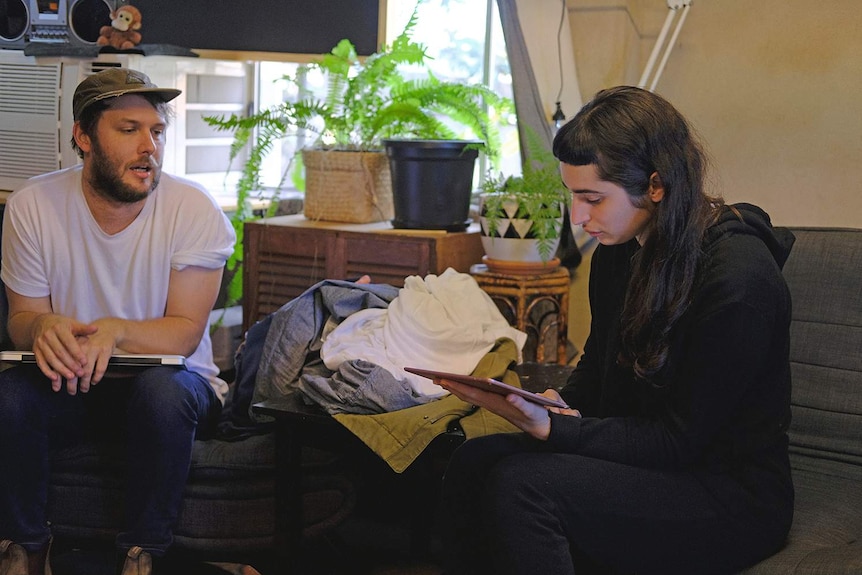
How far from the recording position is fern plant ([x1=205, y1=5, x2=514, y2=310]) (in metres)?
2.86

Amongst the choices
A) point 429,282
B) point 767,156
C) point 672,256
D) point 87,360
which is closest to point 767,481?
point 672,256

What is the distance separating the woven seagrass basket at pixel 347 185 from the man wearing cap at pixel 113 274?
0.62 metres

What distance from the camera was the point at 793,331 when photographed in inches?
82.0

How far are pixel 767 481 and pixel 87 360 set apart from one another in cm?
132

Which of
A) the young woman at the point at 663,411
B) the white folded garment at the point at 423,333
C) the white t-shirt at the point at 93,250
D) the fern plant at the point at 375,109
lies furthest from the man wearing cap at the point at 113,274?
the young woman at the point at 663,411

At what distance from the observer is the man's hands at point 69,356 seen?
2.01 m

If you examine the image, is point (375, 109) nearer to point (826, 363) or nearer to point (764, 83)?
point (764, 83)

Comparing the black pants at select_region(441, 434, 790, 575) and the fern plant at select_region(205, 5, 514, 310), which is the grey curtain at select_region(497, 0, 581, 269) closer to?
the fern plant at select_region(205, 5, 514, 310)

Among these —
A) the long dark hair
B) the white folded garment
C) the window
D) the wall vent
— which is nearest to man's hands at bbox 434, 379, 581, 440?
the long dark hair

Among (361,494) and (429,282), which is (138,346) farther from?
(361,494)

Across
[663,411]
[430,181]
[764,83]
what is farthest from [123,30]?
[663,411]

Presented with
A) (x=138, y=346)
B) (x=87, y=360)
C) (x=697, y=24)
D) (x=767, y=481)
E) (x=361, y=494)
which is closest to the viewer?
(x=767, y=481)

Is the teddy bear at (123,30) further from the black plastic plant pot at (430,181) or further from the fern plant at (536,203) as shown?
the fern plant at (536,203)

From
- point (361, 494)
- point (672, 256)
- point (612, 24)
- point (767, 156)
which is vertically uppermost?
point (612, 24)
